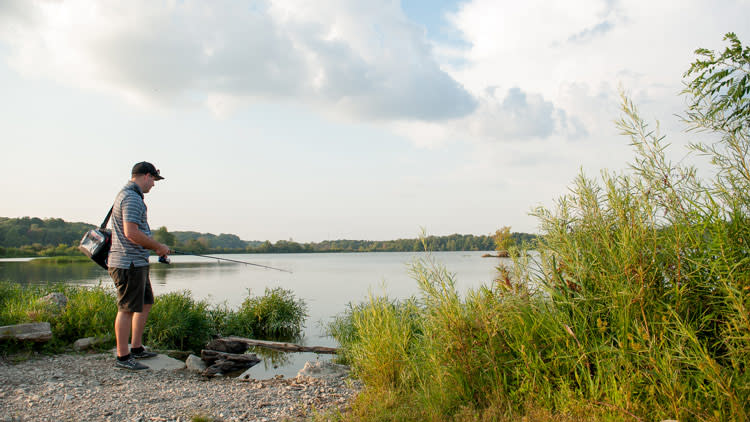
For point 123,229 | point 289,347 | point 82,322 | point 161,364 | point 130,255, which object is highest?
point 123,229

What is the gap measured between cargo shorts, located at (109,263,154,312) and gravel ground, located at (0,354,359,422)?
0.93m

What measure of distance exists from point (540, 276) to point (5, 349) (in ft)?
24.1

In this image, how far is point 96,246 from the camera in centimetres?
554

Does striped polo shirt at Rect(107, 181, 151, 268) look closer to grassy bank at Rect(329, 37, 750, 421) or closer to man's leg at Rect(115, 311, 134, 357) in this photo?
man's leg at Rect(115, 311, 134, 357)

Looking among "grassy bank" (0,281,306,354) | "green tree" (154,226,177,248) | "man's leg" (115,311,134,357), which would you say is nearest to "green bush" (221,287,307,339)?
"grassy bank" (0,281,306,354)

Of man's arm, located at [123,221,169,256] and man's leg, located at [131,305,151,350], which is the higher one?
man's arm, located at [123,221,169,256]

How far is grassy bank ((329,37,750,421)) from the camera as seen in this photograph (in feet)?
8.65

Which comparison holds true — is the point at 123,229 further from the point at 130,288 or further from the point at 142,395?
the point at 142,395

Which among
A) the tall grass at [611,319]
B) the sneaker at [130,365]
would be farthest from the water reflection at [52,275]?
the tall grass at [611,319]

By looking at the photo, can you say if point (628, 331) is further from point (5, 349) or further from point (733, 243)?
point (5, 349)

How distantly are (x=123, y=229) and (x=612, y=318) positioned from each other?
556 centimetres

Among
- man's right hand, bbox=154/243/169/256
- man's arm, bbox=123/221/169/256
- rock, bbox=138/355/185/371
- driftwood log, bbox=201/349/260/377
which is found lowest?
driftwood log, bbox=201/349/260/377

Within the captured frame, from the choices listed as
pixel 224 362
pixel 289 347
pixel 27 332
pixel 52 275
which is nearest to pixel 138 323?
pixel 224 362

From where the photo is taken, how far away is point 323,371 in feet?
20.4
